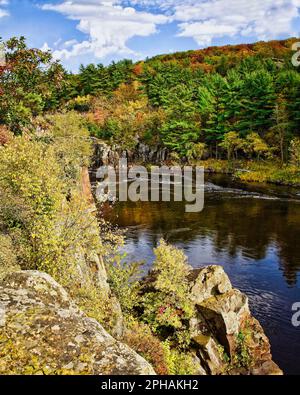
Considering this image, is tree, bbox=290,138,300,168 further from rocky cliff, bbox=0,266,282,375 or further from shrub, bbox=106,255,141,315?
rocky cliff, bbox=0,266,282,375

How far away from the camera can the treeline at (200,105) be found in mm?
78500

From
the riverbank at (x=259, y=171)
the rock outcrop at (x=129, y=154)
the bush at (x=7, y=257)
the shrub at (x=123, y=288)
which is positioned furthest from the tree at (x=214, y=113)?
the bush at (x=7, y=257)

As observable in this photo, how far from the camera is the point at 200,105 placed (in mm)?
98375

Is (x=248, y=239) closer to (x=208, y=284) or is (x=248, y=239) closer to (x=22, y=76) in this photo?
(x=208, y=284)

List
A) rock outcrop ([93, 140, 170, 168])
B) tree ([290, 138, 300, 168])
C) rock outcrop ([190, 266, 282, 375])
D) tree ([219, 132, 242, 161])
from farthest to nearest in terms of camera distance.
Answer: rock outcrop ([93, 140, 170, 168]) < tree ([219, 132, 242, 161]) < tree ([290, 138, 300, 168]) < rock outcrop ([190, 266, 282, 375])

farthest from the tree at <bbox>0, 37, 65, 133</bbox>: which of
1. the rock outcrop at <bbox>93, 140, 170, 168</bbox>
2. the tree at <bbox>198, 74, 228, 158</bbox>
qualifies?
the rock outcrop at <bbox>93, 140, 170, 168</bbox>

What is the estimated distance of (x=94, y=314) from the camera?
16.0 metres

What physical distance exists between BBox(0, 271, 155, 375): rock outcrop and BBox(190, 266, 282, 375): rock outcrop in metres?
12.9

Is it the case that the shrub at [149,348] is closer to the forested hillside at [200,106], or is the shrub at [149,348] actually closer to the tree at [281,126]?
the forested hillside at [200,106]

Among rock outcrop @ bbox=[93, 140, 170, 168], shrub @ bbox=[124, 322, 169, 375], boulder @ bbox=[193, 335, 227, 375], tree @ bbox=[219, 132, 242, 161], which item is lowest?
boulder @ bbox=[193, 335, 227, 375]

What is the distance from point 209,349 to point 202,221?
2708 centimetres

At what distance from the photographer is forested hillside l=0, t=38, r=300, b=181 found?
78.3 meters
